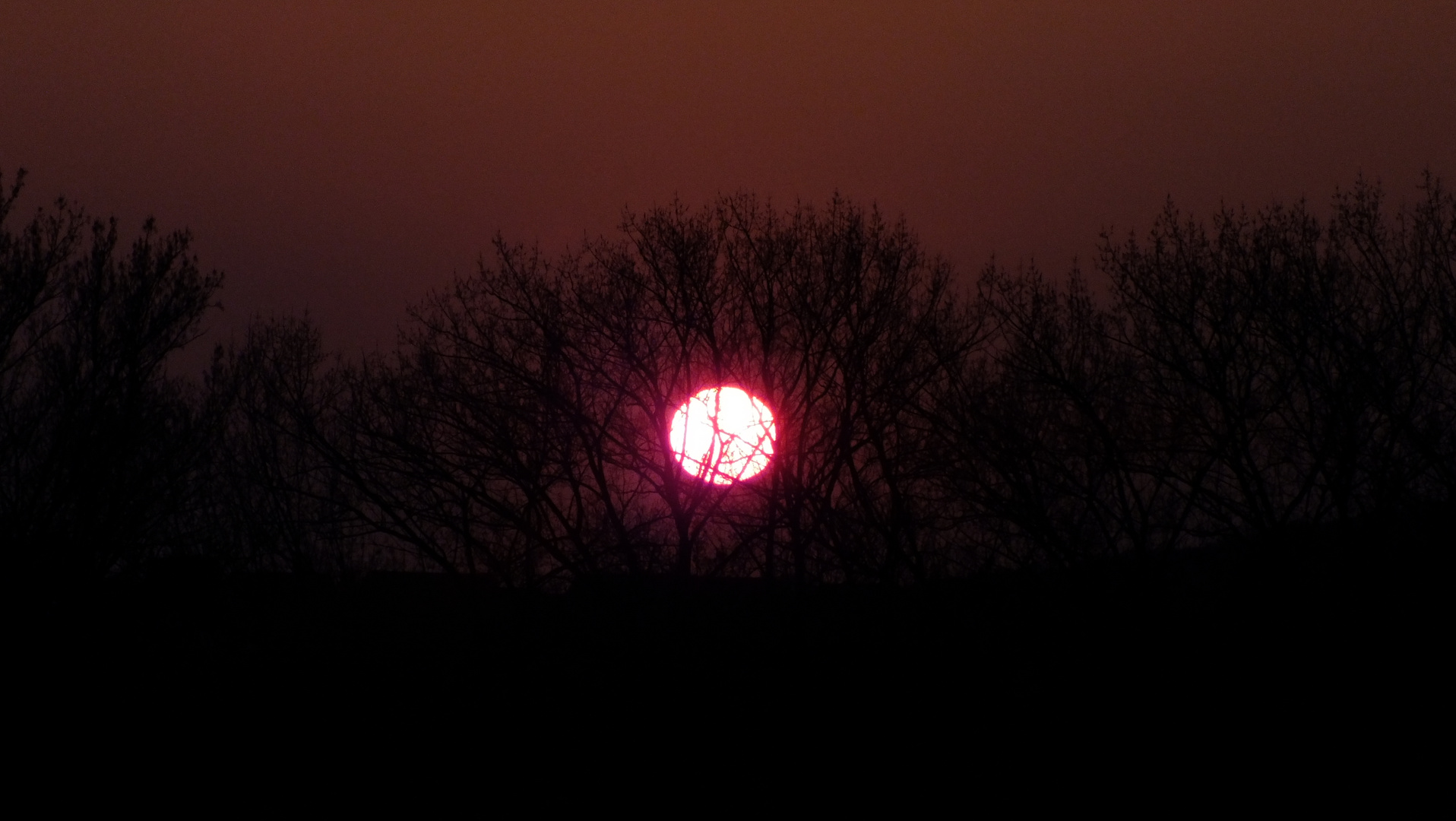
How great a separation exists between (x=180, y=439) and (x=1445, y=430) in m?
17.9

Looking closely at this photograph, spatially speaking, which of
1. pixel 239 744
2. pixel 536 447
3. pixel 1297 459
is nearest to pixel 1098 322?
pixel 1297 459

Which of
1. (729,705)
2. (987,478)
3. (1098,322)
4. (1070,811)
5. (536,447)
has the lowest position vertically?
(1070,811)

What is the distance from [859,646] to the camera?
11.9 metres

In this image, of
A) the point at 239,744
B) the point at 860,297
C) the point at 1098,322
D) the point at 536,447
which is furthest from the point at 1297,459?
the point at 239,744

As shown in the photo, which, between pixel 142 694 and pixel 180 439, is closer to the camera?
pixel 142 694

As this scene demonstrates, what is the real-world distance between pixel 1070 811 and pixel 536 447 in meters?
12.1

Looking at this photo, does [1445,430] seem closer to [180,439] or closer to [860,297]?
[860,297]

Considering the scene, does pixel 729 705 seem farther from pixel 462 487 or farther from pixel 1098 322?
pixel 1098 322

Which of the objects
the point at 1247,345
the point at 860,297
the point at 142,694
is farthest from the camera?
the point at 860,297

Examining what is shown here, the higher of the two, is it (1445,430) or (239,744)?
(1445,430)

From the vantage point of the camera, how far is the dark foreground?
33.6 ft

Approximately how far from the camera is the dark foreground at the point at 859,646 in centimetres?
1023

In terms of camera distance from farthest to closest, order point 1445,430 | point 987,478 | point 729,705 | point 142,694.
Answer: point 987,478
point 1445,430
point 142,694
point 729,705

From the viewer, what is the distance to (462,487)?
18.6 meters
